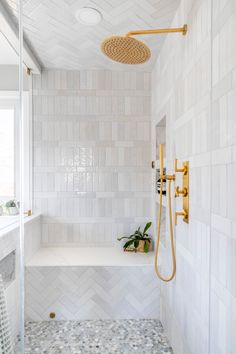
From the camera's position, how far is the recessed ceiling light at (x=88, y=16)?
71.3 inches

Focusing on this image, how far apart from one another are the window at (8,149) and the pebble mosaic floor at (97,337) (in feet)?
3.46

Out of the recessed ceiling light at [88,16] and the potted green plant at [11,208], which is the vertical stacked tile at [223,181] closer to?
the recessed ceiling light at [88,16]

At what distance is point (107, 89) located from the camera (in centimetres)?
282

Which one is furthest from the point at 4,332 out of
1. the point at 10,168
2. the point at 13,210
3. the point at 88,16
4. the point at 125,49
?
the point at 88,16

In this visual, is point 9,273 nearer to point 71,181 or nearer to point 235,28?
point 71,181

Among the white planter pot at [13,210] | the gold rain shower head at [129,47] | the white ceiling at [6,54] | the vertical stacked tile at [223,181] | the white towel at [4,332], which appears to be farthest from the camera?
the white planter pot at [13,210]

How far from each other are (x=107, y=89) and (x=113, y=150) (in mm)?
622

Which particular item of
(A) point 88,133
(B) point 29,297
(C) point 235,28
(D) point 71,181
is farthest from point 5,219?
(C) point 235,28

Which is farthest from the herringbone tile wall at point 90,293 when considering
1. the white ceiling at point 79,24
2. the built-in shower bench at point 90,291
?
the white ceiling at point 79,24

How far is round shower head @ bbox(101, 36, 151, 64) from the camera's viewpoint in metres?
1.46

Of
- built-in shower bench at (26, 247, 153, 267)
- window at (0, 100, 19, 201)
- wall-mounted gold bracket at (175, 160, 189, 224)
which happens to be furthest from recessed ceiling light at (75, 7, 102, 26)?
built-in shower bench at (26, 247, 153, 267)

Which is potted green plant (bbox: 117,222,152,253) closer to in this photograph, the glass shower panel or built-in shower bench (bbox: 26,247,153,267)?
built-in shower bench (bbox: 26,247,153,267)

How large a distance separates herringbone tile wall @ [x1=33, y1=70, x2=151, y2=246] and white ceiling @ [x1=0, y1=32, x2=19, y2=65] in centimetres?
75

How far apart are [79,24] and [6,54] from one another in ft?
1.86
